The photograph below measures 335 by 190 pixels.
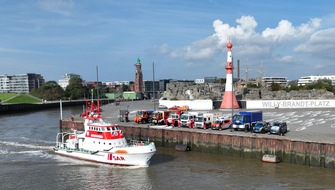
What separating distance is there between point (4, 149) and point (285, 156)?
109 ft

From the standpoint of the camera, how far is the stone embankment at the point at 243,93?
3002 inches

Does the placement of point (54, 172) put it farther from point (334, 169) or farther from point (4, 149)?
→ point (334, 169)

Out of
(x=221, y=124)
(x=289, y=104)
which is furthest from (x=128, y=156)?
(x=289, y=104)

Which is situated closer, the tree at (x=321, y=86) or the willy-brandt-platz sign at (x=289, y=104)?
the willy-brandt-platz sign at (x=289, y=104)

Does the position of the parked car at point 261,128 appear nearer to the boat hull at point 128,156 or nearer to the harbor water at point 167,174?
the harbor water at point 167,174

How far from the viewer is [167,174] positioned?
30469 millimetres

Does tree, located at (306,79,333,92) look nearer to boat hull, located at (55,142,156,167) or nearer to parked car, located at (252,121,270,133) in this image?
parked car, located at (252,121,270,133)

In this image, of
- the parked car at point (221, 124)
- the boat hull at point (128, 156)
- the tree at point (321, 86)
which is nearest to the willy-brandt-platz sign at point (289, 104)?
the parked car at point (221, 124)

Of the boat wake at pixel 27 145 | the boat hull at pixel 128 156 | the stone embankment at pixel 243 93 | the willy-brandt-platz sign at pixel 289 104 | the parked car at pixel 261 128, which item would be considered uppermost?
the stone embankment at pixel 243 93

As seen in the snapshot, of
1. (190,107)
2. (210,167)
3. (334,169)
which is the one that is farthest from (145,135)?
(190,107)

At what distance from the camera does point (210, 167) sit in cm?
3250

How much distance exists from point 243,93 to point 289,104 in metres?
16.5

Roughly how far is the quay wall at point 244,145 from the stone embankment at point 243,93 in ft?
139

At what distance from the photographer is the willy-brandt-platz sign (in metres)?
69.3
